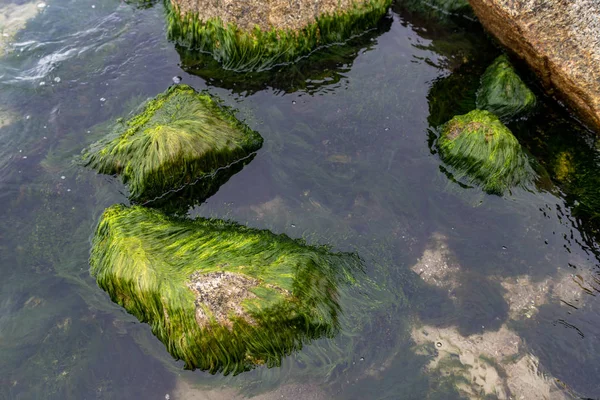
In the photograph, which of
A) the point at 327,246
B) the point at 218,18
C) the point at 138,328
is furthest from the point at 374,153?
the point at 138,328

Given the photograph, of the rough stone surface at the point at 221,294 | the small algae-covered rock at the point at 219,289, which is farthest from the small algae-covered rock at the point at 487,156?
the rough stone surface at the point at 221,294

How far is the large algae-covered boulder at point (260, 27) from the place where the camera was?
507 centimetres

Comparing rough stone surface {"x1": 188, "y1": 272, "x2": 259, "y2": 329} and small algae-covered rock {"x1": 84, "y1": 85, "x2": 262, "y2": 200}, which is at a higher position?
small algae-covered rock {"x1": 84, "y1": 85, "x2": 262, "y2": 200}

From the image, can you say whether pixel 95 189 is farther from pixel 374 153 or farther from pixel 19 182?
pixel 374 153

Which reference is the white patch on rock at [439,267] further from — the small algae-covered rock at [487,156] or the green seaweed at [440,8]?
the green seaweed at [440,8]

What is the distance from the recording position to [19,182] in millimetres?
4355

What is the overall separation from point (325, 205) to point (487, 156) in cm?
168

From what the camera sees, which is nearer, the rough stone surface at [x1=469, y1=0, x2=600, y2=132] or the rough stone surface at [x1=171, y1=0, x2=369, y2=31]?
the rough stone surface at [x1=469, y1=0, x2=600, y2=132]

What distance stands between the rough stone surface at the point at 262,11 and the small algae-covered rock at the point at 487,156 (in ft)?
7.25

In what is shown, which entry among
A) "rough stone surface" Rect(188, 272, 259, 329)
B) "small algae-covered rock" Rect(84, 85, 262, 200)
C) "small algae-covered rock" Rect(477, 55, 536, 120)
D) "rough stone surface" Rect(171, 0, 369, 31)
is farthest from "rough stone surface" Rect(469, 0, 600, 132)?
"rough stone surface" Rect(188, 272, 259, 329)

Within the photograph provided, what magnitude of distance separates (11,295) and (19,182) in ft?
4.04

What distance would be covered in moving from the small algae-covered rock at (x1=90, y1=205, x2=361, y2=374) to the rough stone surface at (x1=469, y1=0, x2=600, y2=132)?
10.3ft

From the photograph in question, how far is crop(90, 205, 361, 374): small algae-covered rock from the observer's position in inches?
130

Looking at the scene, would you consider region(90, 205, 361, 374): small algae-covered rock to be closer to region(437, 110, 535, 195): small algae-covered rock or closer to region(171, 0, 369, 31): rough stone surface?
region(437, 110, 535, 195): small algae-covered rock
